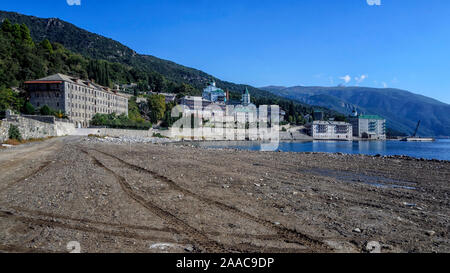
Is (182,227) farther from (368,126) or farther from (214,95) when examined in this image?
(368,126)

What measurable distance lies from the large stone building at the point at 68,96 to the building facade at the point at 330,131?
115 meters

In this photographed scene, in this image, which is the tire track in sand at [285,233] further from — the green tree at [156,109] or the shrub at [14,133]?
the green tree at [156,109]

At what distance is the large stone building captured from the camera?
59594 mm

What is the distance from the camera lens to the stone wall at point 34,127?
913 inches

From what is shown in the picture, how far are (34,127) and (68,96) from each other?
33.2 metres

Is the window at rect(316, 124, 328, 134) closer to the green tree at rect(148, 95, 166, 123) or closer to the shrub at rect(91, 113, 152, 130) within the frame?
the green tree at rect(148, 95, 166, 123)

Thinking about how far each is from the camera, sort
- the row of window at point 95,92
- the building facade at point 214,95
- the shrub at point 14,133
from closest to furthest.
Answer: the shrub at point 14,133 < the row of window at point 95,92 < the building facade at point 214,95

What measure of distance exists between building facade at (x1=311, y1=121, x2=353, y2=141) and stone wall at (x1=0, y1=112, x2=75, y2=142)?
419 feet

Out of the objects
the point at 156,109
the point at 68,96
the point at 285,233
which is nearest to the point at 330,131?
the point at 156,109

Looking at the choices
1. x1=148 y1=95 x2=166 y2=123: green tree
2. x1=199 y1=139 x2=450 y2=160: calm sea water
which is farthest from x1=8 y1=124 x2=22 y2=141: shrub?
x1=148 y1=95 x2=166 y2=123: green tree

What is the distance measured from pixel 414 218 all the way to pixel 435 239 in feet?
4.72

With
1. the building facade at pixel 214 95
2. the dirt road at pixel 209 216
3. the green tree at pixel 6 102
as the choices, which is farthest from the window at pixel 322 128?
the dirt road at pixel 209 216

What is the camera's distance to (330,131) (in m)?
156
